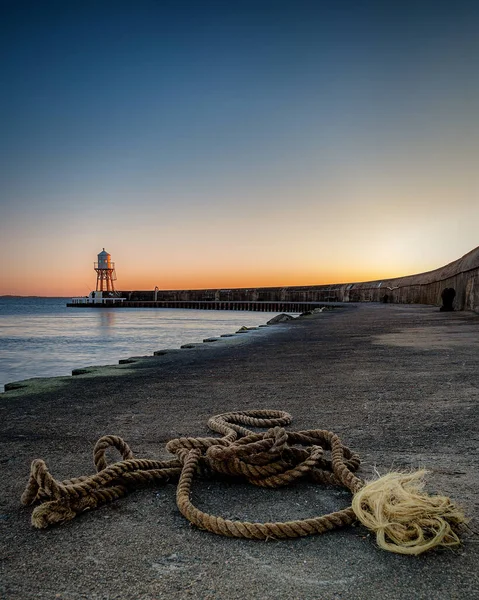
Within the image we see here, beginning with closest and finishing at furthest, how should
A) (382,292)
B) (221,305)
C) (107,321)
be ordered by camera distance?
1. (107,321)
2. (382,292)
3. (221,305)

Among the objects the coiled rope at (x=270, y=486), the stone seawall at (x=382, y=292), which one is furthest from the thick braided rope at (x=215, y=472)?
the stone seawall at (x=382, y=292)

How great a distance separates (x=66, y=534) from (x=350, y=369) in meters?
3.47

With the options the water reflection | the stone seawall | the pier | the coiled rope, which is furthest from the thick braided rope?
the pier

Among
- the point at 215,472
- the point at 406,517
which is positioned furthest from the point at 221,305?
the point at 406,517

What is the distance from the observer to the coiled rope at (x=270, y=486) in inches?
51.4

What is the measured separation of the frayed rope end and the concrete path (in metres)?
0.03

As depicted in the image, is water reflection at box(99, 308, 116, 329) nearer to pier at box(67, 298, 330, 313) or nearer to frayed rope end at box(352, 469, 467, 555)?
pier at box(67, 298, 330, 313)

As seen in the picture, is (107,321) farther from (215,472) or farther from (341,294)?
(215,472)

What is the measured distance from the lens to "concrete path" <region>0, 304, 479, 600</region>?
45.0 inches

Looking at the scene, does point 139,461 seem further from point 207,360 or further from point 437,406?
point 207,360

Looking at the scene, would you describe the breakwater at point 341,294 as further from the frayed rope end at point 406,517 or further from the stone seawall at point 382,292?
the frayed rope end at point 406,517

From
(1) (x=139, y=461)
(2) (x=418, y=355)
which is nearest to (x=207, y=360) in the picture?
(2) (x=418, y=355)

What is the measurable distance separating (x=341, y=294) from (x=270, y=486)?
47.6 metres

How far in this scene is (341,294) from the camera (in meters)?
48.1
